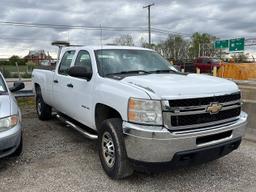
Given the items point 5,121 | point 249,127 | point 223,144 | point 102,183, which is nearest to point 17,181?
point 5,121

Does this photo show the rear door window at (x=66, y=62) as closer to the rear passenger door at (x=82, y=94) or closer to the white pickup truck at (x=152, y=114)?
the rear passenger door at (x=82, y=94)

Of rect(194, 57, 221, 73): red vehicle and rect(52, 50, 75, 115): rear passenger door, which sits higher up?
rect(52, 50, 75, 115): rear passenger door

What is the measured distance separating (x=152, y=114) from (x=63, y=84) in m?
2.79

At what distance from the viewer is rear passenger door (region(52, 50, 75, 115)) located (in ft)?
18.5

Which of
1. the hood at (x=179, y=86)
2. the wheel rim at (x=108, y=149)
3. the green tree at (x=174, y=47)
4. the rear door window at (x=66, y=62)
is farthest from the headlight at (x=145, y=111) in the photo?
the green tree at (x=174, y=47)

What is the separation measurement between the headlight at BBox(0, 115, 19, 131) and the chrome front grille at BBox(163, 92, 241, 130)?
91.0 inches

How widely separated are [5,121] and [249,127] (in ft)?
15.4

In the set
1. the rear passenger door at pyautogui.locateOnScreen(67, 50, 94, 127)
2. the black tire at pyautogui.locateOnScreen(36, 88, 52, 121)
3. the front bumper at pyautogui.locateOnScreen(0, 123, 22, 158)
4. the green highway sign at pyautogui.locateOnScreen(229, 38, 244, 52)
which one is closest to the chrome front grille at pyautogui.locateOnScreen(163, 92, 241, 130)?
the rear passenger door at pyautogui.locateOnScreen(67, 50, 94, 127)

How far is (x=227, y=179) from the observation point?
4.21m

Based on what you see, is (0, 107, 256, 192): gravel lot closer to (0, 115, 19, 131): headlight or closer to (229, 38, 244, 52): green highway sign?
(0, 115, 19, 131): headlight

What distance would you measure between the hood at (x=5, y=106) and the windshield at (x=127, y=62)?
1.49m

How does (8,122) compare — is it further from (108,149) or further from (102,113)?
(108,149)

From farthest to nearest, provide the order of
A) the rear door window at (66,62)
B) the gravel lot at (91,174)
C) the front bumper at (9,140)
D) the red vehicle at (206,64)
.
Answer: the red vehicle at (206,64) → the rear door window at (66,62) → the front bumper at (9,140) → the gravel lot at (91,174)

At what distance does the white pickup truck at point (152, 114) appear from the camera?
11.5 feet
